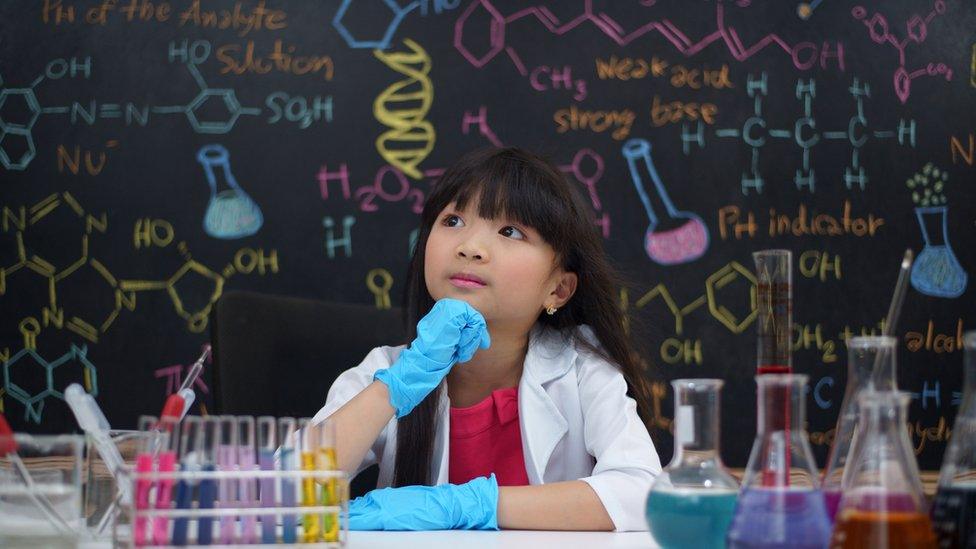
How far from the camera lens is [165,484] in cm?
86

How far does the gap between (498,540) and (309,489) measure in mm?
371

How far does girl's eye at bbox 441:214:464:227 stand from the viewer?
5.89ft

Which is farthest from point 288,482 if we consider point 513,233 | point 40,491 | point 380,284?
point 380,284

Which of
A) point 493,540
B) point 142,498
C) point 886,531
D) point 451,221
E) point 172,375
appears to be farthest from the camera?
point 172,375

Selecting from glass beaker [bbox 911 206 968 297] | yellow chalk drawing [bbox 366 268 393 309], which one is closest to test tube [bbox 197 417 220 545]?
yellow chalk drawing [bbox 366 268 393 309]

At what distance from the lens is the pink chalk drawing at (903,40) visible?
339 cm

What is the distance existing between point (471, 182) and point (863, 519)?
1181 mm

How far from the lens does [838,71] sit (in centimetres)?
338

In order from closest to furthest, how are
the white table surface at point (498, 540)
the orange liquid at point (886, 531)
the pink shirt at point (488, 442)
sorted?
the orange liquid at point (886, 531) → the white table surface at point (498, 540) → the pink shirt at point (488, 442)

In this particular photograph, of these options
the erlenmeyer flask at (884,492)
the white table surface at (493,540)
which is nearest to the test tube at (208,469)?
the white table surface at (493,540)

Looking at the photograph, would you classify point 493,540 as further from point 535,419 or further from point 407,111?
point 407,111

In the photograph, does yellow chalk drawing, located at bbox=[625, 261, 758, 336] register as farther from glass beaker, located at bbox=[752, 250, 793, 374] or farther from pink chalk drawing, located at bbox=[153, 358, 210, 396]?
glass beaker, located at bbox=[752, 250, 793, 374]

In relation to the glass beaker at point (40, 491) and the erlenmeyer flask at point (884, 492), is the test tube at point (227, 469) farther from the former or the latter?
the erlenmeyer flask at point (884, 492)

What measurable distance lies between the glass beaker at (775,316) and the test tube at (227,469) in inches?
19.3
